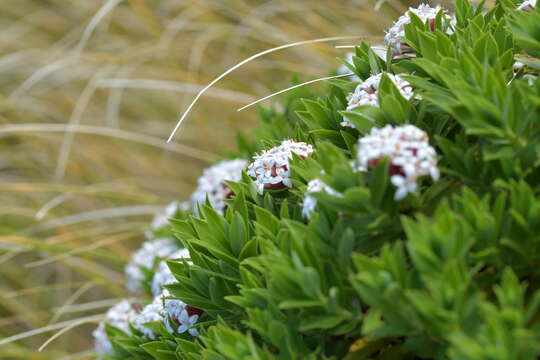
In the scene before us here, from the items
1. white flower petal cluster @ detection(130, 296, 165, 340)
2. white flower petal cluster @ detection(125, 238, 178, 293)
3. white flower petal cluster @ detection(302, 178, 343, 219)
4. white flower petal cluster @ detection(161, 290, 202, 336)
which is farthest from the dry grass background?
white flower petal cluster @ detection(302, 178, 343, 219)

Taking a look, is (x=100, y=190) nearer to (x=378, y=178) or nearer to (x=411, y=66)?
(x=411, y=66)

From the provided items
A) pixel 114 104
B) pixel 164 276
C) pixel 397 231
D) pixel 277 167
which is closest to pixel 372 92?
pixel 277 167

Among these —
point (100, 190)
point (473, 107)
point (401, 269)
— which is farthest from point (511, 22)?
point (100, 190)

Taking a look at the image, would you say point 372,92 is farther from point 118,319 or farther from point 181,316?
point 118,319

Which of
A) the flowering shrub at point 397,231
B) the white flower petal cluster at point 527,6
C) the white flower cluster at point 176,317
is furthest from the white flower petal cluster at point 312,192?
the white flower petal cluster at point 527,6

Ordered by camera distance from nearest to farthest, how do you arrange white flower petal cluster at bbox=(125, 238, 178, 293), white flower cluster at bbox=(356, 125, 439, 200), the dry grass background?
1. white flower cluster at bbox=(356, 125, 439, 200)
2. white flower petal cluster at bbox=(125, 238, 178, 293)
3. the dry grass background

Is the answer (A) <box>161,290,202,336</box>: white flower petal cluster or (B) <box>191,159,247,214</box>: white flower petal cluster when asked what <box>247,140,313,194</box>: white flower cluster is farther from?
(B) <box>191,159,247,214</box>: white flower petal cluster
